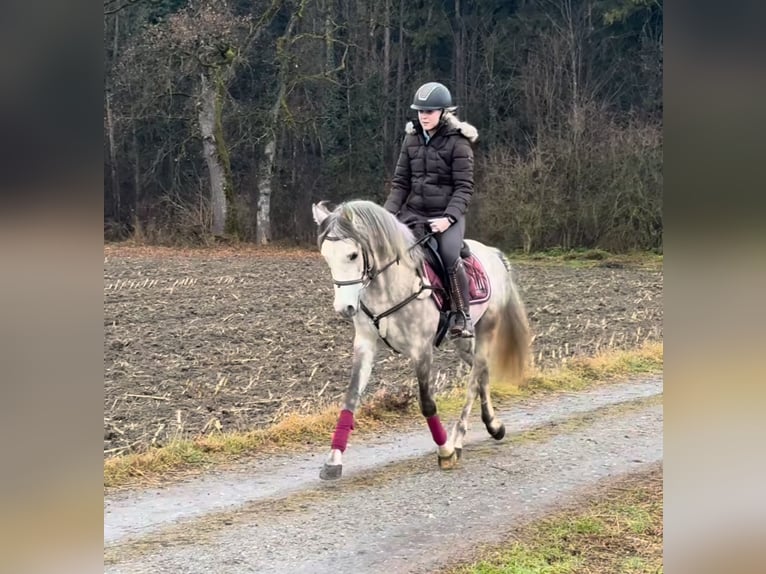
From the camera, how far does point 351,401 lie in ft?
14.3

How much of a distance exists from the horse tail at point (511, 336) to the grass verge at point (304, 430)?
106 cm

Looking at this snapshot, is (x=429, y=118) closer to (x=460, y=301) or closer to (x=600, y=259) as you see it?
(x=460, y=301)

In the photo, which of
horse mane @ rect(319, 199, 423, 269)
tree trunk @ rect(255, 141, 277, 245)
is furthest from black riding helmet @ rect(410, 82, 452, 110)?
tree trunk @ rect(255, 141, 277, 245)

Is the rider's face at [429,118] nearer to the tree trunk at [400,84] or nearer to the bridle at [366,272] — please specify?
the bridle at [366,272]

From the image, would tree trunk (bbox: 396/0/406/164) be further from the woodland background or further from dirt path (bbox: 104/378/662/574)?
dirt path (bbox: 104/378/662/574)

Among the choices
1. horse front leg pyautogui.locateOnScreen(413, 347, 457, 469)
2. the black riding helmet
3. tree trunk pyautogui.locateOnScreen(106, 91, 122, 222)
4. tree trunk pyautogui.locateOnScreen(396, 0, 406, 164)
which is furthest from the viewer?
tree trunk pyautogui.locateOnScreen(106, 91, 122, 222)

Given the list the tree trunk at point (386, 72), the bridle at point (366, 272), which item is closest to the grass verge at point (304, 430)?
the bridle at point (366, 272)

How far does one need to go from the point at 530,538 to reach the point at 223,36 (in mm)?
12046

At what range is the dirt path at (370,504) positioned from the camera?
3859mm

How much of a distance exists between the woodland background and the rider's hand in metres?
7.54

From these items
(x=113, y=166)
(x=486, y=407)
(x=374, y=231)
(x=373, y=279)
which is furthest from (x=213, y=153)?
(x=374, y=231)

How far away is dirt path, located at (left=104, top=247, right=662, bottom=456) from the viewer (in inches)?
247
